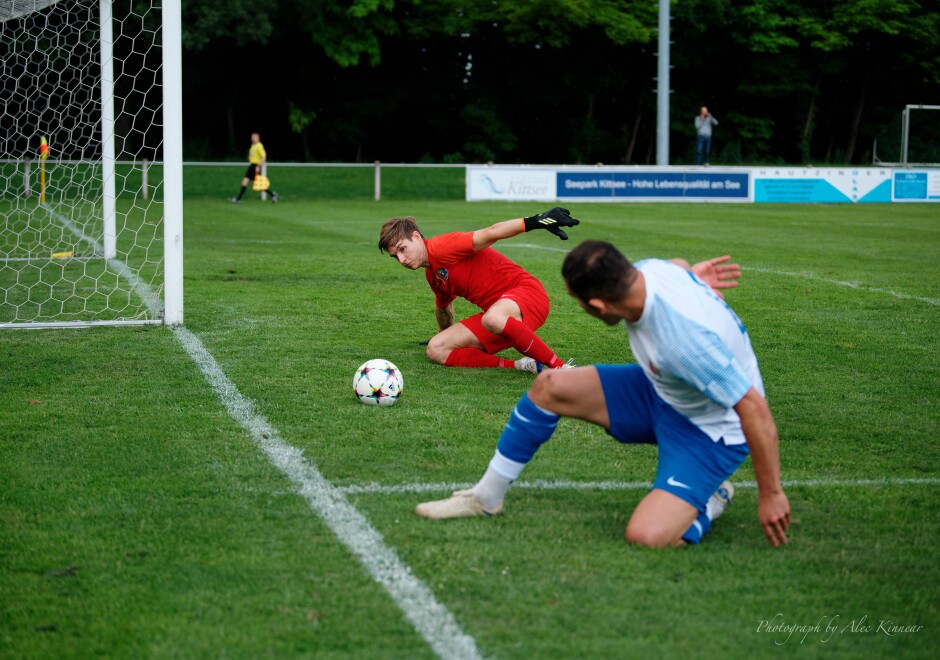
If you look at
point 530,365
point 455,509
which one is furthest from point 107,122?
point 455,509

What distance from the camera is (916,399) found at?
6.07 metres

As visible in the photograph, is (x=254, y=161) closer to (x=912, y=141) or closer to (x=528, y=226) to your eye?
(x=528, y=226)

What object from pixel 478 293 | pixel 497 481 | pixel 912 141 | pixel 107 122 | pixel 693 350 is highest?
pixel 912 141

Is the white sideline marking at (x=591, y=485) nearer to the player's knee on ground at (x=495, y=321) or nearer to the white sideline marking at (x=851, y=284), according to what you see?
the player's knee on ground at (x=495, y=321)

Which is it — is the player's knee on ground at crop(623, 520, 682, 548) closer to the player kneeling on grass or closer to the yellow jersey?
the player kneeling on grass

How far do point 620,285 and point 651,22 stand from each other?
42385mm

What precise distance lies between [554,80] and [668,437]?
43.2 metres

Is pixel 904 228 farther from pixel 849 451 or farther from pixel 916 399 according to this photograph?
pixel 849 451

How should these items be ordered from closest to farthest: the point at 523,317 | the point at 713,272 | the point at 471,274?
1. the point at 713,272
2. the point at 523,317
3. the point at 471,274

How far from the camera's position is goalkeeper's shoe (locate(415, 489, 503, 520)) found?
12.9 feet

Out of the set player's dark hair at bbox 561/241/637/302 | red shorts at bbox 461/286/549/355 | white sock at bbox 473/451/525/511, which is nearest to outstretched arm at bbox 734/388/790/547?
player's dark hair at bbox 561/241/637/302

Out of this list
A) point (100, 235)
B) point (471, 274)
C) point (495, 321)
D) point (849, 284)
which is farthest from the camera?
point (100, 235)

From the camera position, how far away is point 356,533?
3783 mm

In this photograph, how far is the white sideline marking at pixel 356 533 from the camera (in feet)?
9.89
